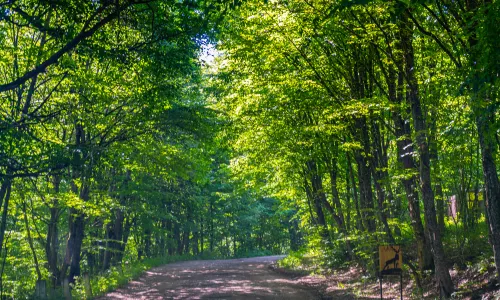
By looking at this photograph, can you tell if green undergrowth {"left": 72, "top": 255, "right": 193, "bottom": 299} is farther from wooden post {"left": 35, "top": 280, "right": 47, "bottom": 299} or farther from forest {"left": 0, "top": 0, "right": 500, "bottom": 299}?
wooden post {"left": 35, "top": 280, "right": 47, "bottom": 299}

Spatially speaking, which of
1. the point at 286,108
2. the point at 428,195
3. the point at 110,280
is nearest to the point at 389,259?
the point at 428,195

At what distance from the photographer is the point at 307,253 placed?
86.4 feet

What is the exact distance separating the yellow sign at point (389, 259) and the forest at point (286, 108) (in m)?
0.98

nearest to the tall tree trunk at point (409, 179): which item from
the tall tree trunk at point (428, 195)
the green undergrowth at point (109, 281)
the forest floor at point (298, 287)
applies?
the forest floor at point (298, 287)

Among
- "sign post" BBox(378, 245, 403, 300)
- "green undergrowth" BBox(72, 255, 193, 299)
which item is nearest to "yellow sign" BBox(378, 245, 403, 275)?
"sign post" BBox(378, 245, 403, 300)

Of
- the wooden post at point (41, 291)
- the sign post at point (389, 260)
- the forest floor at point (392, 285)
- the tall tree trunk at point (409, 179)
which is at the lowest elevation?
the forest floor at point (392, 285)

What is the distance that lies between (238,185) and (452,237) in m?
13.9

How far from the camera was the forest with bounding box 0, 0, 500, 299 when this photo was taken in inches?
331

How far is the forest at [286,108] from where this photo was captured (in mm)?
8398

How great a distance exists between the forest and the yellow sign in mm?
975

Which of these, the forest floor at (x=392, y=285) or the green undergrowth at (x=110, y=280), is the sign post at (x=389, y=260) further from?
the green undergrowth at (x=110, y=280)

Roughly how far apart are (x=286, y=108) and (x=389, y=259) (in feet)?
23.8

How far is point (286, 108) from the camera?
15.6m

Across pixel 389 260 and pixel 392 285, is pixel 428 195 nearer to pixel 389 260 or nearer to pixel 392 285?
pixel 389 260
